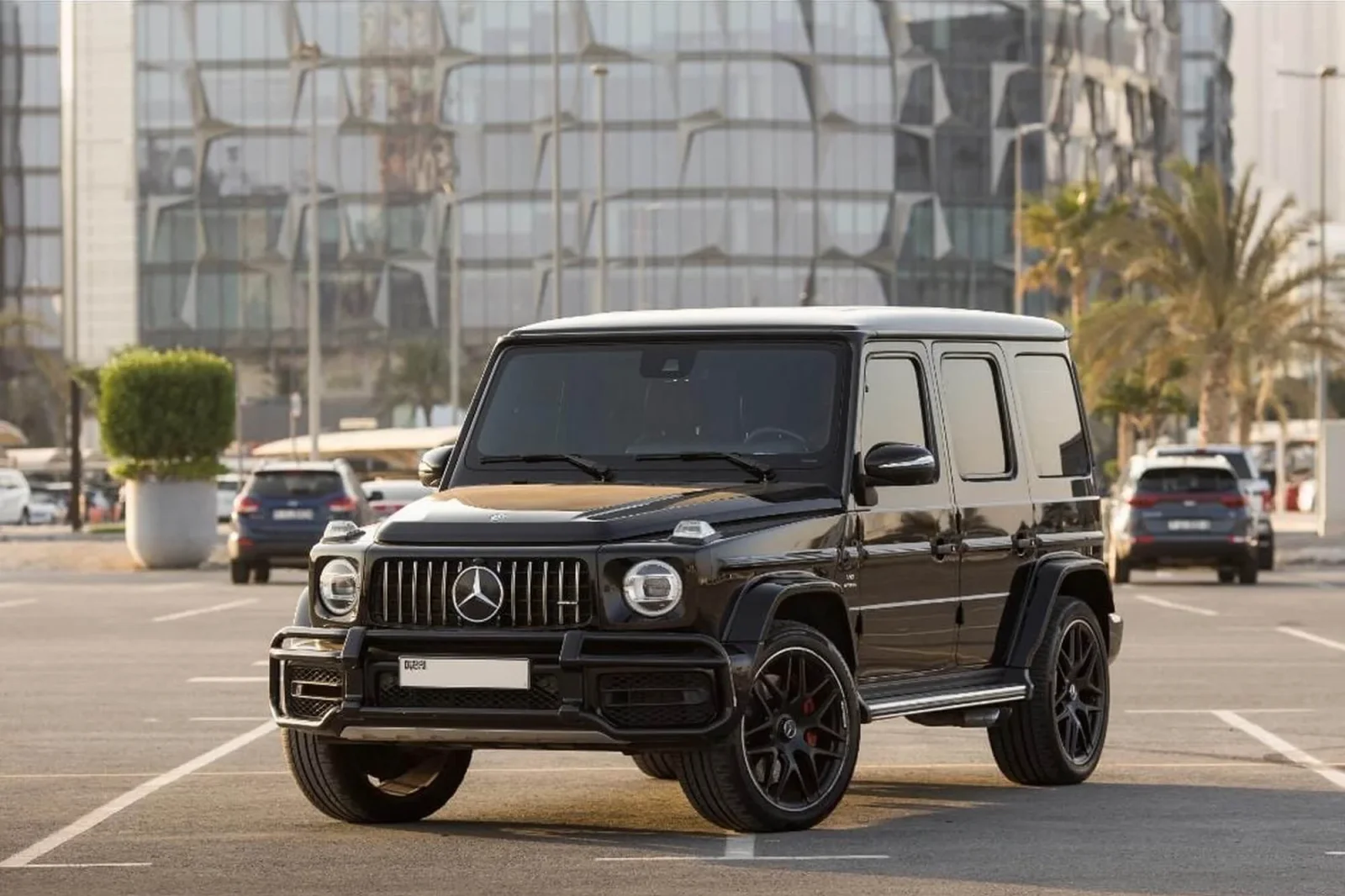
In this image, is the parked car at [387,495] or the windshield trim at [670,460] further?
the parked car at [387,495]

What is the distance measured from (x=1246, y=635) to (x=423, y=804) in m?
15.2

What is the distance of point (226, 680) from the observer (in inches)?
811

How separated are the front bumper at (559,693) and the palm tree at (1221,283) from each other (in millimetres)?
49774

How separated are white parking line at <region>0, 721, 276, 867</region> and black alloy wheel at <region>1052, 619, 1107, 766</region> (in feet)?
12.7

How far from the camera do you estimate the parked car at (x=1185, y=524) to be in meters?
37.8

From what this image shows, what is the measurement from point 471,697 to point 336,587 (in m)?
0.71

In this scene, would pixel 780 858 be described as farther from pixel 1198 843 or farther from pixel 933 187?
pixel 933 187

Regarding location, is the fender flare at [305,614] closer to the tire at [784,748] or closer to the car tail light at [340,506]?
the tire at [784,748]

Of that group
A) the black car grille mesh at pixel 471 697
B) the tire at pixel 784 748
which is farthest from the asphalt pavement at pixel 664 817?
the black car grille mesh at pixel 471 697

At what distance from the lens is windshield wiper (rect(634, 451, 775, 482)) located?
11578mm

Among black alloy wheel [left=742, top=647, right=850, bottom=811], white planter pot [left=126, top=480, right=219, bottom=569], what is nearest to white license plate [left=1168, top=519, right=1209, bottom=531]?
white planter pot [left=126, top=480, right=219, bottom=569]

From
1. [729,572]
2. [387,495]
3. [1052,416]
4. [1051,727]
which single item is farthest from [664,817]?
[387,495]

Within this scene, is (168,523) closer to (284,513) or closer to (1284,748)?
(284,513)

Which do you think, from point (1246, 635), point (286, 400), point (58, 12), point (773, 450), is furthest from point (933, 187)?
point (773, 450)
